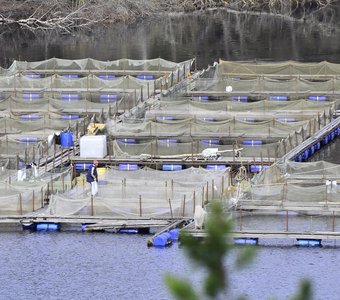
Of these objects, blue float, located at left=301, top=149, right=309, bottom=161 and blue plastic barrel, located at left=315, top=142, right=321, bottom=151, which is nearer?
blue float, located at left=301, top=149, right=309, bottom=161

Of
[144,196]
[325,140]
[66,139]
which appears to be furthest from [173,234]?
[325,140]

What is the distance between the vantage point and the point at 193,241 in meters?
10.2

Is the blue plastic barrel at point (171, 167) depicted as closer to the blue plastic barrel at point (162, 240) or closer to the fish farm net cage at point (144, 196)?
the fish farm net cage at point (144, 196)

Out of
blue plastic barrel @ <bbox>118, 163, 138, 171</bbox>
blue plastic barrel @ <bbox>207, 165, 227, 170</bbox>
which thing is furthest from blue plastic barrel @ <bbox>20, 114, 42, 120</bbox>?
blue plastic barrel @ <bbox>207, 165, 227, 170</bbox>

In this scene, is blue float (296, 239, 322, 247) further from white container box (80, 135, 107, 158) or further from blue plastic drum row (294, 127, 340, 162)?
white container box (80, 135, 107, 158)

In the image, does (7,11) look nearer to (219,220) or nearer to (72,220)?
(72,220)

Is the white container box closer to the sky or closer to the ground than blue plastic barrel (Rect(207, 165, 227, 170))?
closer to the sky

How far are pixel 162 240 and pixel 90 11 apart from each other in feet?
204

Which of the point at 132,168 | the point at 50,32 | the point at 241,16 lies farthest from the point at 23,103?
the point at 241,16

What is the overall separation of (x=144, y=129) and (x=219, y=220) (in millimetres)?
35767

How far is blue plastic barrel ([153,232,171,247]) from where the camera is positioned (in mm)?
33500

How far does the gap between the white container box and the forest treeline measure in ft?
160

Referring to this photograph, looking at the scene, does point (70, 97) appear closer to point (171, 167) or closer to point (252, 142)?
point (252, 142)

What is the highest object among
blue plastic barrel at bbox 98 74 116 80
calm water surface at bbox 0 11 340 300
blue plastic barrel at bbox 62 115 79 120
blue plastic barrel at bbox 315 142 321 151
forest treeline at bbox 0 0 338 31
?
forest treeline at bbox 0 0 338 31
